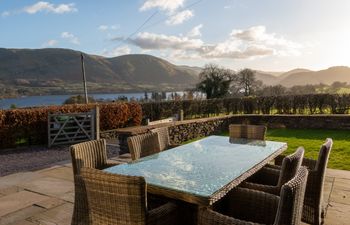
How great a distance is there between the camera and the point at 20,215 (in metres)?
3.30

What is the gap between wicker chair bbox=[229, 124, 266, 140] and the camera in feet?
14.2

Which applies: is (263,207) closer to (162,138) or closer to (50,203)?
(162,138)

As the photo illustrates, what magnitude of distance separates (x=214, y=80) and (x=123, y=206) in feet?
73.5

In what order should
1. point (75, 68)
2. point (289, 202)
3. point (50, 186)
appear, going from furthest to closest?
point (75, 68) < point (50, 186) < point (289, 202)

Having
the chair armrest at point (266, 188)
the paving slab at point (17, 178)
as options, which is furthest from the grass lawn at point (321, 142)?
the paving slab at point (17, 178)

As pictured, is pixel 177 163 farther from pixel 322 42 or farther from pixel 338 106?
pixel 338 106

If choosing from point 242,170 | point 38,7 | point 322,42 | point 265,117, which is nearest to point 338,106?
point 265,117

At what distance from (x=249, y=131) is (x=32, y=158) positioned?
211 inches

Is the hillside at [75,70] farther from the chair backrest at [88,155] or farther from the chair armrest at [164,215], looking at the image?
the chair armrest at [164,215]

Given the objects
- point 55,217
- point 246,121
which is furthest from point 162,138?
point 246,121

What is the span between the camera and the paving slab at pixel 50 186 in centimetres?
412

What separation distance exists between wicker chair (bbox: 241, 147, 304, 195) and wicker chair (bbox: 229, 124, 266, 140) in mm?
1226

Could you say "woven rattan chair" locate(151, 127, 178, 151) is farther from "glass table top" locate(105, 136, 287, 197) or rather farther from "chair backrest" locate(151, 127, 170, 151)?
"glass table top" locate(105, 136, 287, 197)

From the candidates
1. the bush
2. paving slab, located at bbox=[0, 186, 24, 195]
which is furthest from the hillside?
paving slab, located at bbox=[0, 186, 24, 195]
